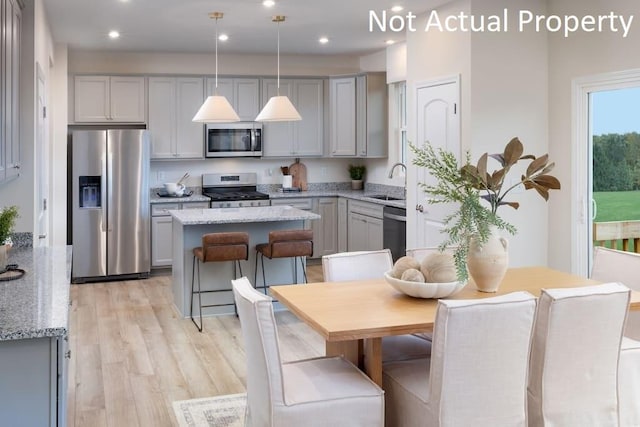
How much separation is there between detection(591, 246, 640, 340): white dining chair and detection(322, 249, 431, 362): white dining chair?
1048mm

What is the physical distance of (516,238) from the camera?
5.44 metres

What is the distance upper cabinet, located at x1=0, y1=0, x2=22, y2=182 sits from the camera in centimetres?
325

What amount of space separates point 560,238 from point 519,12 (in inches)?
71.3

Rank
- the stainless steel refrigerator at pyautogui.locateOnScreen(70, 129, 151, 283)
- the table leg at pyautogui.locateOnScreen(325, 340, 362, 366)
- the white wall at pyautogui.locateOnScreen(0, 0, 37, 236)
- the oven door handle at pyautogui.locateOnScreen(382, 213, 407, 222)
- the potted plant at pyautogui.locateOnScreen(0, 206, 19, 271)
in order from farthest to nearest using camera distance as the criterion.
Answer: the stainless steel refrigerator at pyautogui.locateOnScreen(70, 129, 151, 283)
the oven door handle at pyautogui.locateOnScreen(382, 213, 407, 222)
the white wall at pyautogui.locateOnScreen(0, 0, 37, 236)
the potted plant at pyautogui.locateOnScreen(0, 206, 19, 271)
the table leg at pyautogui.locateOnScreen(325, 340, 362, 366)

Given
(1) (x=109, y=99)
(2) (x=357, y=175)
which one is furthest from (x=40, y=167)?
(2) (x=357, y=175)

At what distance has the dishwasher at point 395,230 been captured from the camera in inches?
263

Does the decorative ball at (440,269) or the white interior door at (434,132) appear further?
the white interior door at (434,132)

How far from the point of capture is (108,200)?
742 cm

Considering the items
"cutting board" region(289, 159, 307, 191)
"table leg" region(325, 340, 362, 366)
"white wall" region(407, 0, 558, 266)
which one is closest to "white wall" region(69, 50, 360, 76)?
"cutting board" region(289, 159, 307, 191)

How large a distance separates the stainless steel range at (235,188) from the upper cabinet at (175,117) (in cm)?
43

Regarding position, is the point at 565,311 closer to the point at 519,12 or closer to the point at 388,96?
the point at 519,12

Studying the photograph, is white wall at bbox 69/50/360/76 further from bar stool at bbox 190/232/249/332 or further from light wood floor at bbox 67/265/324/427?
bar stool at bbox 190/232/249/332

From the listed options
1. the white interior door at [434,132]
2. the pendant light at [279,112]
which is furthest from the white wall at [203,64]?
the white interior door at [434,132]

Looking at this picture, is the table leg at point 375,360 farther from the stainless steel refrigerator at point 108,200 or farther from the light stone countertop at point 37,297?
the stainless steel refrigerator at point 108,200
